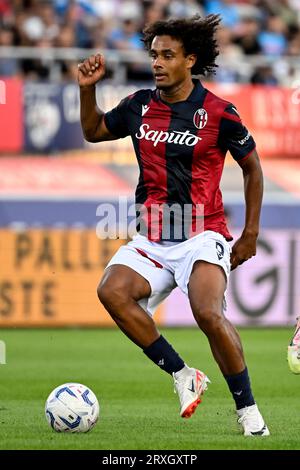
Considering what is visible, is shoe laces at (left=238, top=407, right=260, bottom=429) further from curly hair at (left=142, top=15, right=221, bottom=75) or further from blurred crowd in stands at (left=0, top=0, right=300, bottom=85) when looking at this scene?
blurred crowd in stands at (left=0, top=0, right=300, bottom=85)

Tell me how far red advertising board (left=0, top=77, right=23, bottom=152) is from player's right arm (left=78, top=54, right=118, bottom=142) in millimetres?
10819

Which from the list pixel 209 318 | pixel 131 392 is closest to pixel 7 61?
pixel 131 392

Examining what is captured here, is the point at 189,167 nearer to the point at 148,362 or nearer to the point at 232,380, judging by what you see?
the point at 232,380

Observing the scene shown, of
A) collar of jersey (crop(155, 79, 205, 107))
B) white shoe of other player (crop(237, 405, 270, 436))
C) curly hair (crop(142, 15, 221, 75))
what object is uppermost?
curly hair (crop(142, 15, 221, 75))

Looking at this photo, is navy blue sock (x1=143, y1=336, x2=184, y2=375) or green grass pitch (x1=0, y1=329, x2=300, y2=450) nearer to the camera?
green grass pitch (x1=0, y1=329, x2=300, y2=450)

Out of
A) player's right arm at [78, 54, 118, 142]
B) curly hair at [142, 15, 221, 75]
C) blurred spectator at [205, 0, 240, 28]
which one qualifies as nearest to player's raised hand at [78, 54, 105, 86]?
player's right arm at [78, 54, 118, 142]

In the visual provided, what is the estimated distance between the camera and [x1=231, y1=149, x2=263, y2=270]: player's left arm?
25.9 feet

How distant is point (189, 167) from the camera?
25.8ft

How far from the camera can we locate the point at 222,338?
7453 millimetres

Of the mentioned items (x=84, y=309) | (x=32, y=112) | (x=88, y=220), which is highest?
(x=32, y=112)

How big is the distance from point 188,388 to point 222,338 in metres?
0.46

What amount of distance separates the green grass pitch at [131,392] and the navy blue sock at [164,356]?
1.41 feet
